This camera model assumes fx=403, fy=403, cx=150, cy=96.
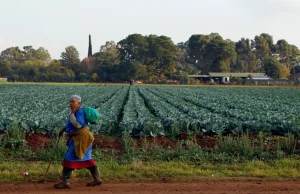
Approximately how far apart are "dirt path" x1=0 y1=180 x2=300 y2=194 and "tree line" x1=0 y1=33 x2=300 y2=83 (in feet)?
278

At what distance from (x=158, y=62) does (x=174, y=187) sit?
96358mm

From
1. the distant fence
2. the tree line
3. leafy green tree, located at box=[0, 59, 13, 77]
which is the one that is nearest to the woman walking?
the distant fence

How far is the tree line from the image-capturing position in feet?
315

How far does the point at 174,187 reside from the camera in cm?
716

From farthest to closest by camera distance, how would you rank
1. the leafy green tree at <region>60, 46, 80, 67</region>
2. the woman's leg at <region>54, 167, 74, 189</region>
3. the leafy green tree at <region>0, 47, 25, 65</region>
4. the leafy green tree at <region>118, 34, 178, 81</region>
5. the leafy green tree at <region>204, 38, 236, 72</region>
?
1. the leafy green tree at <region>0, 47, 25, 65</region>
2. the leafy green tree at <region>60, 46, 80, 67</region>
3. the leafy green tree at <region>204, 38, 236, 72</region>
4. the leafy green tree at <region>118, 34, 178, 81</region>
5. the woman's leg at <region>54, 167, 74, 189</region>

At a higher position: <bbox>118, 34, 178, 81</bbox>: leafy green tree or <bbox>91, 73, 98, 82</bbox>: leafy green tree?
<bbox>118, 34, 178, 81</bbox>: leafy green tree

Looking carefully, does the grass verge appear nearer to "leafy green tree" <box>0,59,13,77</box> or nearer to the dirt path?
the dirt path

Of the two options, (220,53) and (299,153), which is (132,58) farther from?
(299,153)

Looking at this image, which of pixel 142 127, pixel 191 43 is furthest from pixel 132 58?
pixel 142 127

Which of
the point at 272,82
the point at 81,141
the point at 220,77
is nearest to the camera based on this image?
the point at 81,141

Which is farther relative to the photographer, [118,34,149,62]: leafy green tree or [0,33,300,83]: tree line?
[118,34,149,62]: leafy green tree

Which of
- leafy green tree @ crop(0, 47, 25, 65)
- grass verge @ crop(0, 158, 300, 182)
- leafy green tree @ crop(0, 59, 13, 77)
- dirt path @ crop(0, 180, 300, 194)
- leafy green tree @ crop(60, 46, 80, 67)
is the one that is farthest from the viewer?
leafy green tree @ crop(0, 47, 25, 65)

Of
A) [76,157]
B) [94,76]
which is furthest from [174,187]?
[94,76]

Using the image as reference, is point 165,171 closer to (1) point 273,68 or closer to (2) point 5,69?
(1) point 273,68
